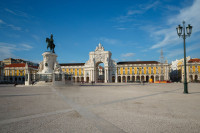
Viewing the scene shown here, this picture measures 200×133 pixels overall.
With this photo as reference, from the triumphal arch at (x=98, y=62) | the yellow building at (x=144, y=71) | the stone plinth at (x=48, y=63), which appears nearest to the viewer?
the stone plinth at (x=48, y=63)

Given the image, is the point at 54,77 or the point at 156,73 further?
the point at 156,73

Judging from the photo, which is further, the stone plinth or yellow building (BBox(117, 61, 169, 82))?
yellow building (BBox(117, 61, 169, 82))

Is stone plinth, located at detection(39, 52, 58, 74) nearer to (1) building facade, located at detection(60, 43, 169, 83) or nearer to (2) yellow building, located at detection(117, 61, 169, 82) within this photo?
(1) building facade, located at detection(60, 43, 169, 83)

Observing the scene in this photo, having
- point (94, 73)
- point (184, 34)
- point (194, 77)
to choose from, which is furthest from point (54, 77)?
point (194, 77)

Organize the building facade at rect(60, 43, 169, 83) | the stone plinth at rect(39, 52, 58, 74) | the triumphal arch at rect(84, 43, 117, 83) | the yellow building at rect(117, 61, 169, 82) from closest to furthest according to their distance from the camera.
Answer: the stone plinth at rect(39, 52, 58, 74) < the triumphal arch at rect(84, 43, 117, 83) < the building facade at rect(60, 43, 169, 83) < the yellow building at rect(117, 61, 169, 82)

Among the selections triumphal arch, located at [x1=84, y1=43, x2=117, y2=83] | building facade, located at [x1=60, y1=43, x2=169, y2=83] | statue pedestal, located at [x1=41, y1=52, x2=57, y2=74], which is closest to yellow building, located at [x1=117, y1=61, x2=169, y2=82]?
building facade, located at [x1=60, y1=43, x2=169, y2=83]

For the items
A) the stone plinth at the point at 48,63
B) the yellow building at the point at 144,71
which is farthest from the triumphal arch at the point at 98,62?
the stone plinth at the point at 48,63

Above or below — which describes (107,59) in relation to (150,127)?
above

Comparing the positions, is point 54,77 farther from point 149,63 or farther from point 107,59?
point 149,63

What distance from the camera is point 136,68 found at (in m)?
73.8

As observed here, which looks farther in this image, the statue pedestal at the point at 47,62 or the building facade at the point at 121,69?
the building facade at the point at 121,69

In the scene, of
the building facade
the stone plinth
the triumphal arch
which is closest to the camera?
the stone plinth

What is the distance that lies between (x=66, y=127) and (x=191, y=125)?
344 centimetres

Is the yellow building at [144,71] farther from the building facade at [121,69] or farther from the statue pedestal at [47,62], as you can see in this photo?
the statue pedestal at [47,62]
